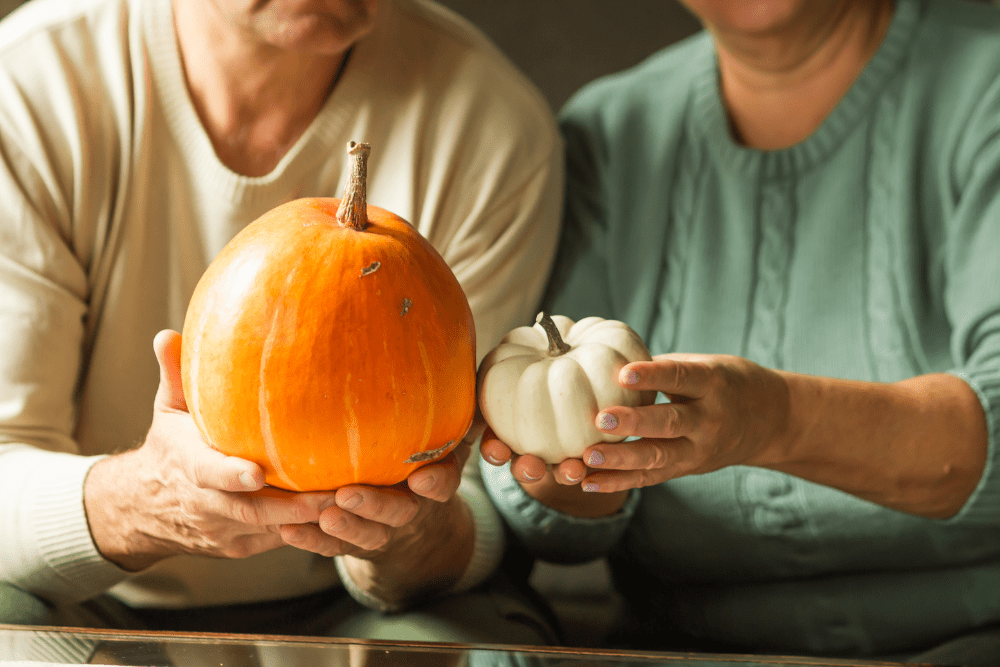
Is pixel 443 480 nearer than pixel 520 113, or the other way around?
pixel 443 480

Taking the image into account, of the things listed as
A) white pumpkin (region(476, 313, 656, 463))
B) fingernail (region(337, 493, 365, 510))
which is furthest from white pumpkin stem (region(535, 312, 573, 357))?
fingernail (region(337, 493, 365, 510))

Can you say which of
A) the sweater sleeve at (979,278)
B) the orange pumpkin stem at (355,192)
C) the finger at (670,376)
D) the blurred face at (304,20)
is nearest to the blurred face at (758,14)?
the sweater sleeve at (979,278)

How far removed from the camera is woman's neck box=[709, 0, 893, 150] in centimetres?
129

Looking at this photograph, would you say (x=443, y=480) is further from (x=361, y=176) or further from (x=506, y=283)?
(x=506, y=283)

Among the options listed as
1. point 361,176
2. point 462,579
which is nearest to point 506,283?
point 462,579

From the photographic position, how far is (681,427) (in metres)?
0.82

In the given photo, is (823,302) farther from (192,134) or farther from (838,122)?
(192,134)

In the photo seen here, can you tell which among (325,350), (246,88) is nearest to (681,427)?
(325,350)

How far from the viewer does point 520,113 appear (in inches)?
50.9

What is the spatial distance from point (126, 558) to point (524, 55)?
1256 mm

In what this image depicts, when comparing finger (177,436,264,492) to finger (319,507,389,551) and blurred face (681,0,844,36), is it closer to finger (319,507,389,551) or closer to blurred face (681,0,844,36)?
finger (319,507,389,551)

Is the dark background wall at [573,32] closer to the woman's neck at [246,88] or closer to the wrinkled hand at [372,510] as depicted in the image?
the woman's neck at [246,88]

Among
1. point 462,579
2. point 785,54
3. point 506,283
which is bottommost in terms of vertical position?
point 462,579

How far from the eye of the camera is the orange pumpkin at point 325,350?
689 mm
